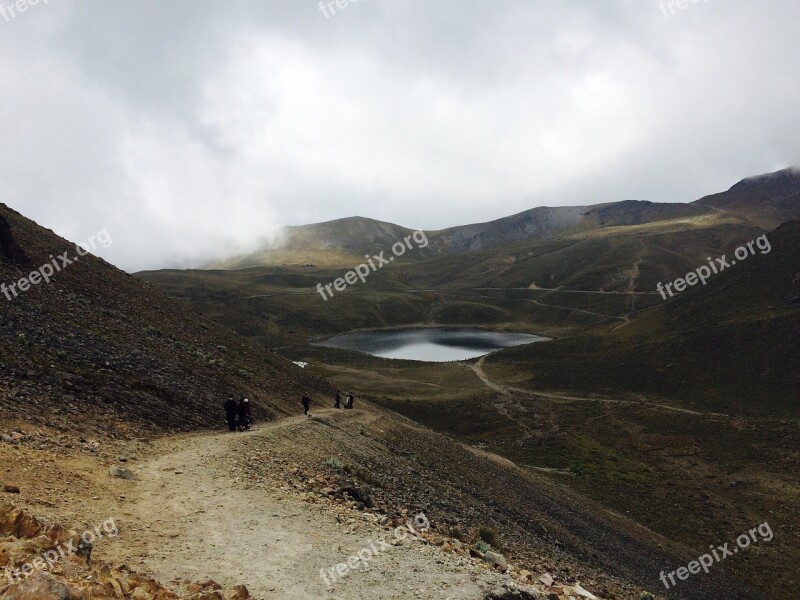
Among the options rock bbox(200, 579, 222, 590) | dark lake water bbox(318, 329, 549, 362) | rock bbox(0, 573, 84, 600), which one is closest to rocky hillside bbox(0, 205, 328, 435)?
rock bbox(200, 579, 222, 590)

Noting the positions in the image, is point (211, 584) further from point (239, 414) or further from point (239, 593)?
point (239, 414)

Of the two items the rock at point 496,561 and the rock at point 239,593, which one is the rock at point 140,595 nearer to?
the rock at point 239,593

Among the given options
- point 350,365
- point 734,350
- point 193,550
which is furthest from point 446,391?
point 193,550

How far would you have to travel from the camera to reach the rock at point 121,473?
1389 cm

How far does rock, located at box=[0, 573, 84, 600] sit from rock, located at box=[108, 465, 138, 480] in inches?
330

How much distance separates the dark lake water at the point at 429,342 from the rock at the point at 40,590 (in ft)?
378

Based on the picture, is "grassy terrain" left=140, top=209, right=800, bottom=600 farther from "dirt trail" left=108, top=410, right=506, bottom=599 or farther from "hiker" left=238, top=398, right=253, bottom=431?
"hiker" left=238, top=398, right=253, bottom=431

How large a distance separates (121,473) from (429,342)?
139841 millimetres

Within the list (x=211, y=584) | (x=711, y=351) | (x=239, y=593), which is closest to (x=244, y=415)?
(x=211, y=584)

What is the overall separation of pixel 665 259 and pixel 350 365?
15327cm

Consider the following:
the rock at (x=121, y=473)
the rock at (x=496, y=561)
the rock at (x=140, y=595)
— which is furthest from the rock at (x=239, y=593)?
the rock at (x=496, y=561)

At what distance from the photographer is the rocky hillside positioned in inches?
705

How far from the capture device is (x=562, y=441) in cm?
5606

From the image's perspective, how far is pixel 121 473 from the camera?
1402 centimetres
